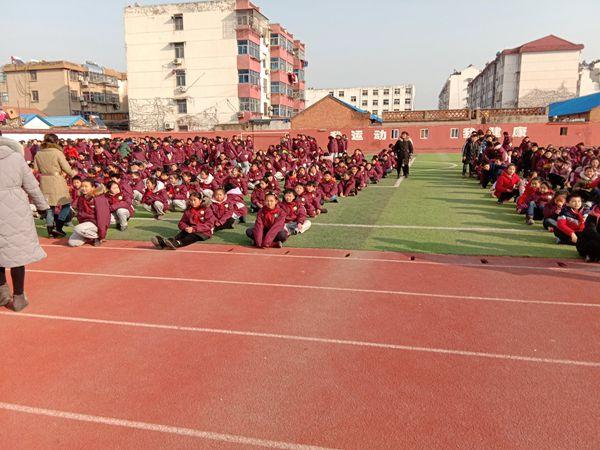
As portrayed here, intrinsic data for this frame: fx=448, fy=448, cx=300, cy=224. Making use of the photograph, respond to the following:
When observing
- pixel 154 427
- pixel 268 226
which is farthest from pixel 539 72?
pixel 154 427

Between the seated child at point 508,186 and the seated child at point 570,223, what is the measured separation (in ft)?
11.5

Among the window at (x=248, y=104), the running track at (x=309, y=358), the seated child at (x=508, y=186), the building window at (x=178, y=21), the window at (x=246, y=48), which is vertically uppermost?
the building window at (x=178, y=21)

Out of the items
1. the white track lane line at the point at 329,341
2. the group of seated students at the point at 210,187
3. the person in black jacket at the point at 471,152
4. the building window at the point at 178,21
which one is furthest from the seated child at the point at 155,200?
the building window at the point at 178,21

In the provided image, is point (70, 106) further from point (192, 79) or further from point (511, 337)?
point (511, 337)

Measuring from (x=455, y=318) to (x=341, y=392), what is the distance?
6.27 feet

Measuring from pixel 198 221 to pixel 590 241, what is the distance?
21.6ft

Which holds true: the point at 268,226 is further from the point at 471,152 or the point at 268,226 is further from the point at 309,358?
the point at 471,152

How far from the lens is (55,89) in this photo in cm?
5484

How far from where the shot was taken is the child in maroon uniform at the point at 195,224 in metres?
8.30

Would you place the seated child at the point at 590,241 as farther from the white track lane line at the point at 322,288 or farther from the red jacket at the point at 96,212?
the red jacket at the point at 96,212

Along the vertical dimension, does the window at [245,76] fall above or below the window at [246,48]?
below

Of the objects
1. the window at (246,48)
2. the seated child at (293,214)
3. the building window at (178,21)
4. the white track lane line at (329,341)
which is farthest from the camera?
the building window at (178,21)

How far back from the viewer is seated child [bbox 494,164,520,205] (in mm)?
11633

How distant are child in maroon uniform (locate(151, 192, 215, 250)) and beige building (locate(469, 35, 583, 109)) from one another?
62612mm
